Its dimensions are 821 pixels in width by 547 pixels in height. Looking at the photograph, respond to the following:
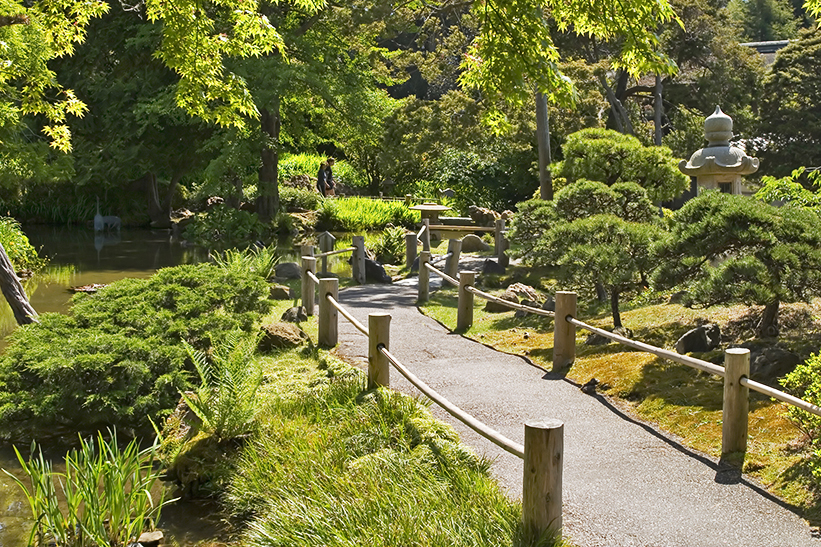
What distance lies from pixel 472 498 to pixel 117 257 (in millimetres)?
20269

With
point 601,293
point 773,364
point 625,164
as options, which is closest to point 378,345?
point 773,364

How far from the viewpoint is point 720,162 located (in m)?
11.5

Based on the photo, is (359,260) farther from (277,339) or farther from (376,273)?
(277,339)

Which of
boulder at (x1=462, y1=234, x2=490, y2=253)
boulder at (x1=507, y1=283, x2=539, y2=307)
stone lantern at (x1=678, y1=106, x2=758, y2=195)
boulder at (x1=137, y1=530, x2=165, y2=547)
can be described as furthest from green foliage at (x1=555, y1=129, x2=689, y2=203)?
boulder at (x1=137, y1=530, x2=165, y2=547)

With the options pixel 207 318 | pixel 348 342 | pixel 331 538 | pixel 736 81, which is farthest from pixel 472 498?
pixel 736 81

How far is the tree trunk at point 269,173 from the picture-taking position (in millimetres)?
25578

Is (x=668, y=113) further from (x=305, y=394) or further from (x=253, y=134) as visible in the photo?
(x=305, y=394)

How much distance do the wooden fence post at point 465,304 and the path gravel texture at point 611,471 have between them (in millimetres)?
2059

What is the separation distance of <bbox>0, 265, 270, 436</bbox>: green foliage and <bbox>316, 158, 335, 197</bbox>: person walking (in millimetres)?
23233

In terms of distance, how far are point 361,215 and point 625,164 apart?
614 inches

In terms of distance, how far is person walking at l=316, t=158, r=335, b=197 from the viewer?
33.8m

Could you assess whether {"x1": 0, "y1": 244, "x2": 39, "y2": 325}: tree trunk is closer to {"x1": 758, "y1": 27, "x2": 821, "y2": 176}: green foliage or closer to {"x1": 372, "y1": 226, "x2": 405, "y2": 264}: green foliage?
{"x1": 372, "y1": 226, "x2": 405, "y2": 264}: green foliage

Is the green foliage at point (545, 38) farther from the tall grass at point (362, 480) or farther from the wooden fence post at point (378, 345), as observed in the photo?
the tall grass at point (362, 480)

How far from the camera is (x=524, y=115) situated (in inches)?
773
